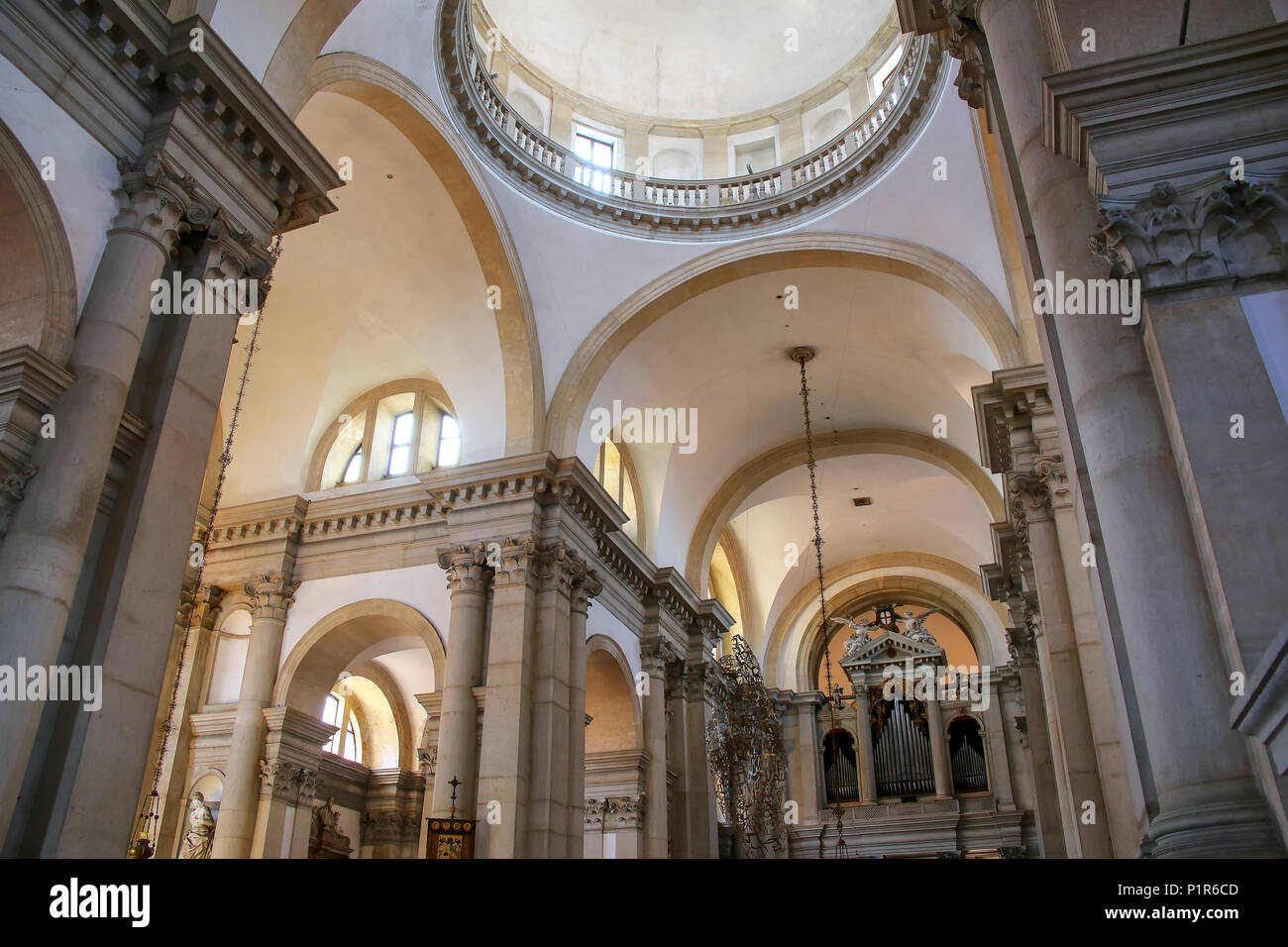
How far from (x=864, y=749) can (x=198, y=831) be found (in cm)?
1516

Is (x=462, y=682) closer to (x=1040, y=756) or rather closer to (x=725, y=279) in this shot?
(x=725, y=279)

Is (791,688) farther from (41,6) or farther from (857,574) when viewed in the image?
(41,6)

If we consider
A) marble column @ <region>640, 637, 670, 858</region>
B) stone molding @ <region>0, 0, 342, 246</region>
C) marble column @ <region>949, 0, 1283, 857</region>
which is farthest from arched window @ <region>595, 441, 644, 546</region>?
marble column @ <region>949, 0, 1283, 857</region>

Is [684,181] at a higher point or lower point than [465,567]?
higher

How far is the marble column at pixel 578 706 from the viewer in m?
12.6

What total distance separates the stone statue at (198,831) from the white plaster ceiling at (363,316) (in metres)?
4.53

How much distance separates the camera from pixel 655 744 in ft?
53.1

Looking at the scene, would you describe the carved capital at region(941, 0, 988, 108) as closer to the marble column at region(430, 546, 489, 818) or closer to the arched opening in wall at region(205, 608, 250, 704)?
the marble column at region(430, 546, 489, 818)

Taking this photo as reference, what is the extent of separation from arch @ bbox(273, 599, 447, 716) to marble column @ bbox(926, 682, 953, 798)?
43.4 ft

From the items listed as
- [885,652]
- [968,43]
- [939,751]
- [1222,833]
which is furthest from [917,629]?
[1222,833]

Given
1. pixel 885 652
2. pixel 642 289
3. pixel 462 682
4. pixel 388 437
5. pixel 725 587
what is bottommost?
pixel 462 682

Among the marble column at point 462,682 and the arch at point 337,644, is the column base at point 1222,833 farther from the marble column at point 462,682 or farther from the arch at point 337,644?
the arch at point 337,644

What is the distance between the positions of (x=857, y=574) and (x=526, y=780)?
1596 cm

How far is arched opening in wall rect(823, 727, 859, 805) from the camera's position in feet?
77.8
